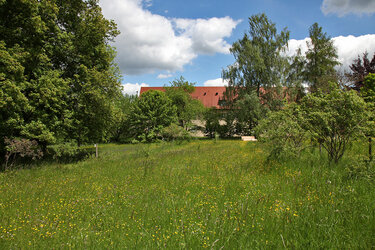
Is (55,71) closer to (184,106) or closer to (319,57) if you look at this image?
(184,106)

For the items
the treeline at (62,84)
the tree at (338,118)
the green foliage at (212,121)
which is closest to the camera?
the tree at (338,118)

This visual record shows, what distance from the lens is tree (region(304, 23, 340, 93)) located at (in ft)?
107

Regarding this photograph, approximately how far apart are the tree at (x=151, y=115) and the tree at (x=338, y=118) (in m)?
25.7

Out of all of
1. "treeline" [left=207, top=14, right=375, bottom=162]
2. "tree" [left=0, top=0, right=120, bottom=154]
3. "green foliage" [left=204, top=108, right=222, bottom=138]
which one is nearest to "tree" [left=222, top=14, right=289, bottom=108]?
"treeline" [left=207, top=14, right=375, bottom=162]

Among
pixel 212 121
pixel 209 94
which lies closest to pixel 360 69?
pixel 212 121

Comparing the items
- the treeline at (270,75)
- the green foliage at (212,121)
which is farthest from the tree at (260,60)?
the green foliage at (212,121)

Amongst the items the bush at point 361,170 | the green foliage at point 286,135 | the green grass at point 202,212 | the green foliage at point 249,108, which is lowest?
the green grass at point 202,212

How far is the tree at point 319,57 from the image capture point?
32681 mm

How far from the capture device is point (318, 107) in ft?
21.9

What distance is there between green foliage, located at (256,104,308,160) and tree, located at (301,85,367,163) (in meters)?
0.34

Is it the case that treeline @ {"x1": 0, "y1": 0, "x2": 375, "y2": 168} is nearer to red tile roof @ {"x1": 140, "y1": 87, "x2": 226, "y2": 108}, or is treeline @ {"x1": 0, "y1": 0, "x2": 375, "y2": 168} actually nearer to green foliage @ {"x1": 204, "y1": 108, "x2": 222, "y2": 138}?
green foliage @ {"x1": 204, "y1": 108, "x2": 222, "y2": 138}

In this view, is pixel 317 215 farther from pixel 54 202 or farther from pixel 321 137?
pixel 54 202

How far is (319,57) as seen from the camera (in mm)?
33062

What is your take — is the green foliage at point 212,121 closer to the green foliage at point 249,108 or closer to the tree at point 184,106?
the tree at point 184,106
